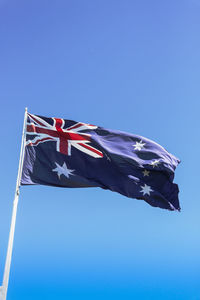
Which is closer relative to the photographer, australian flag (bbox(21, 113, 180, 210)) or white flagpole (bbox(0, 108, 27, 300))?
white flagpole (bbox(0, 108, 27, 300))

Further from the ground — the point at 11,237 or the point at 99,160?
the point at 99,160

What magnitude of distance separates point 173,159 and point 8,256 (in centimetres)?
836

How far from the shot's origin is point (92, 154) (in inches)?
574

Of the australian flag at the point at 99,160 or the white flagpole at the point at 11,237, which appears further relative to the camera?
the australian flag at the point at 99,160

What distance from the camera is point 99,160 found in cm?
1459

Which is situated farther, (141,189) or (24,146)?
(141,189)

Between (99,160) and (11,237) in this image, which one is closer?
(11,237)

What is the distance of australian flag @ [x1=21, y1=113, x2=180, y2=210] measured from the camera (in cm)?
1362

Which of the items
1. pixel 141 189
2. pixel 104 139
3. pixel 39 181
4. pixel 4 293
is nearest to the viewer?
pixel 4 293

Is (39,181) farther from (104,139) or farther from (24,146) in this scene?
(104,139)

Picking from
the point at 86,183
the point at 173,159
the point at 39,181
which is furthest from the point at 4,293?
the point at 173,159

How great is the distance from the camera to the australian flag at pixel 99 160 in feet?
44.7

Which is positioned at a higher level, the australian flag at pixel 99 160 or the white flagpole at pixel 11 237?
the australian flag at pixel 99 160

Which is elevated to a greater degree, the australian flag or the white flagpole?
the australian flag
